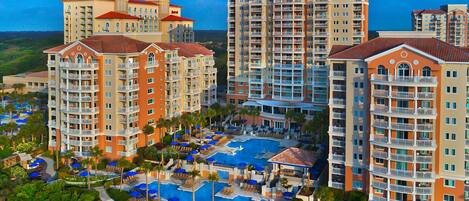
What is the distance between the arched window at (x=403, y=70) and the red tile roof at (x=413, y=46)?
1476mm

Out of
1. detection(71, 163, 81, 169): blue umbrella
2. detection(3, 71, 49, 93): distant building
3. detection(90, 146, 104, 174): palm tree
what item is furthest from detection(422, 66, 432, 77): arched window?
detection(3, 71, 49, 93): distant building

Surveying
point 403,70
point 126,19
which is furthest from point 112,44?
point 403,70

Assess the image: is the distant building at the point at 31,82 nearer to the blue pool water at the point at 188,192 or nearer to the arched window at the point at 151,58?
the arched window at the point at 151,58

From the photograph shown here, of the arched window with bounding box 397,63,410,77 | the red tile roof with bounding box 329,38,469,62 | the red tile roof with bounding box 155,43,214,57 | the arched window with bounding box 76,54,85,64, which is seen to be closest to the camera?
the red tile roof with bounding box 329,38,469,62

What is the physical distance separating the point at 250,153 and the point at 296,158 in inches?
336

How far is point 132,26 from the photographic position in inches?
2623

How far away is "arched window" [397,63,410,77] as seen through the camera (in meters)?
31.1

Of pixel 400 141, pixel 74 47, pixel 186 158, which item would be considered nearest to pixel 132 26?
pixel 74 47

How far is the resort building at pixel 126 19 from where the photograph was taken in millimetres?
61106

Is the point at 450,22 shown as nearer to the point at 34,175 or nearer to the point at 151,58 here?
the point at 151,58

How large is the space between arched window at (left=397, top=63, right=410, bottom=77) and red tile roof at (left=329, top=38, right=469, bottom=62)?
148 cm

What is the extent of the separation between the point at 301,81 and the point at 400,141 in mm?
29802

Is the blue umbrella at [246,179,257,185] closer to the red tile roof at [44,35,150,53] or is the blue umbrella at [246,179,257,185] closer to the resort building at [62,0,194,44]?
the red tile roof at [44,35,150,53]

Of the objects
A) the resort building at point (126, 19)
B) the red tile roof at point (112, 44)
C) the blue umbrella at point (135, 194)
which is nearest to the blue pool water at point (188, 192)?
the blue umbrella at point (135, 194)
